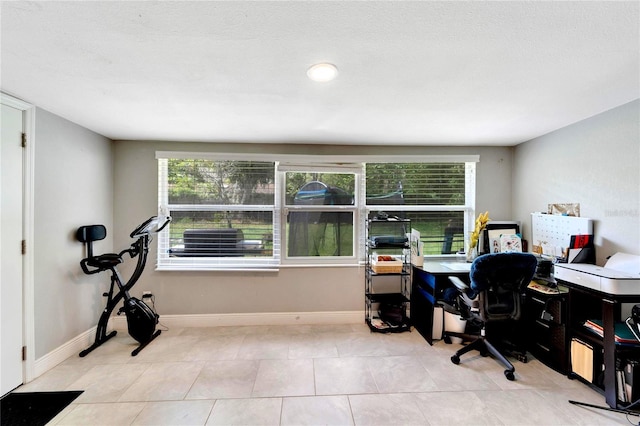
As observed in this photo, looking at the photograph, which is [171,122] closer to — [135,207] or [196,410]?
[135,207]

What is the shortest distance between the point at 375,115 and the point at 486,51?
38.8 inches

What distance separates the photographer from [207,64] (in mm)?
1501

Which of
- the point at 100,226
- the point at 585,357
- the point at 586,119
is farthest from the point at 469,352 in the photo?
the point at 100,226

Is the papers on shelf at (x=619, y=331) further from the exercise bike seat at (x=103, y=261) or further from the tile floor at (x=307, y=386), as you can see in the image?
the exercise bike seat at (x=103, y=261)

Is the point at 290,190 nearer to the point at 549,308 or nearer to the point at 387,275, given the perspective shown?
the point at 387,275

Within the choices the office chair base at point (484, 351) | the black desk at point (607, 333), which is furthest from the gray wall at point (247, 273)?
the black desk at point (607, 333)

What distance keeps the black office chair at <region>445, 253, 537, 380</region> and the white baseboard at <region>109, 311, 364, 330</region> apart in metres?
1.24

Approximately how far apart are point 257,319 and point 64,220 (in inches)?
84.2

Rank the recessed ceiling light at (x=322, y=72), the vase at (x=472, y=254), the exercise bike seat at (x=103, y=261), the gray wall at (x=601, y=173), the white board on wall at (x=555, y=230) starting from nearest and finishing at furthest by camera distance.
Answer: the recessed ceiling light at (x=322, y=72) < the gray wall at (x=601, y=173) < the white board on wall at (x=555, y=230) < the exercise bike seat at (x=103, y=261) < the vase at (x=472, y=254)

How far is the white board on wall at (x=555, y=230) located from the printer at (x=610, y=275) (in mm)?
327

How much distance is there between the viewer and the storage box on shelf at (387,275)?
→ 2994 millimetres

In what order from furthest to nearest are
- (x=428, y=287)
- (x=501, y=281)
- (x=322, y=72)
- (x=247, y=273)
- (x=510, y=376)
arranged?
(x=247, y=273) → (x=428, y=287) → (x=501, y=281) → (x=510, y=376) → (x=322, y=72)

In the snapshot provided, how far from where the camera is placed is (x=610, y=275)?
6.15ft

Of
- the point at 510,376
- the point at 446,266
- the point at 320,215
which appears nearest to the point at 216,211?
the point at 320,215
